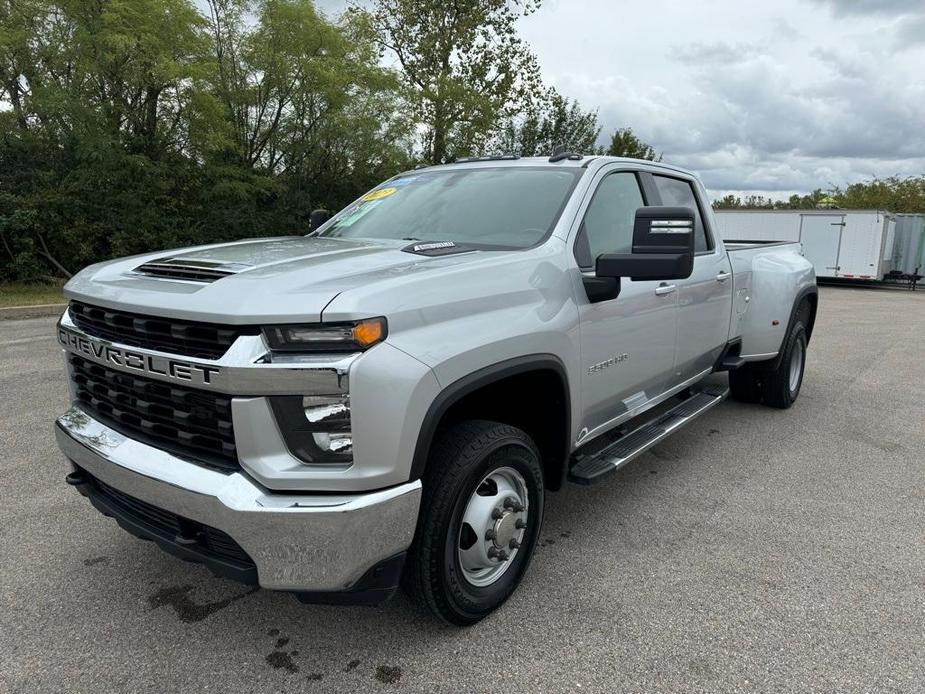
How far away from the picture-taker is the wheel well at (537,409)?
272 cm

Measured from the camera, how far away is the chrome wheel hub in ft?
8.30

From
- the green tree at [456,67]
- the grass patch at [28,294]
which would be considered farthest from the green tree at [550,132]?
the grass patch at [28,294]

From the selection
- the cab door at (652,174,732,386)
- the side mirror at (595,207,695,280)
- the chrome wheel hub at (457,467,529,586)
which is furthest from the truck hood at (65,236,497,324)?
the cab door at (652,174,732,386)

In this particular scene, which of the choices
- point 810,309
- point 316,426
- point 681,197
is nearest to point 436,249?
point 316,426

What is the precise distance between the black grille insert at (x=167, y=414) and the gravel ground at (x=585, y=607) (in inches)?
31.0

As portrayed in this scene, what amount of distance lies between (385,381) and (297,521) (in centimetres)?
49

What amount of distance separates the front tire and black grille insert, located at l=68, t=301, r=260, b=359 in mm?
822

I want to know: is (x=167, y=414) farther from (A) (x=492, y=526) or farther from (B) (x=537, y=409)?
(B) (x=537, y=409)

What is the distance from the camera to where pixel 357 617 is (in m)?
2.66

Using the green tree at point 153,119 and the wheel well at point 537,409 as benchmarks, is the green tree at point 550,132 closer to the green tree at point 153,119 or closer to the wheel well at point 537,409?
the green tree at point 153,119

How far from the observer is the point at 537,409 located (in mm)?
2893

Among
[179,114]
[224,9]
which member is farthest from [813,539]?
[224,9]

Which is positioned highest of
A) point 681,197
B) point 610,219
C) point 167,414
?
point 681,197

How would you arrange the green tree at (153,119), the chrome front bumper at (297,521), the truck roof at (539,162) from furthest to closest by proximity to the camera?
the green tree at (153,119)
the truck roof at (539,162)
the chrome front bumper at (297,521)
